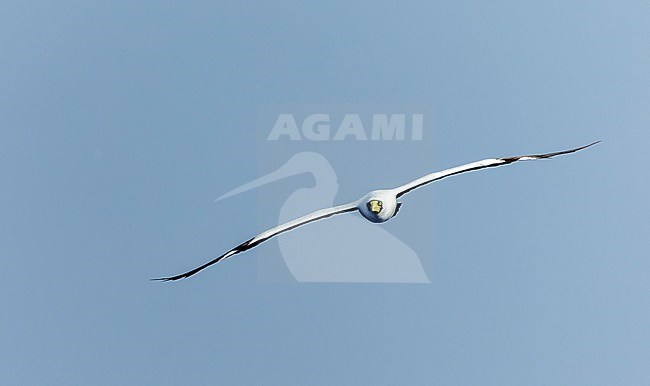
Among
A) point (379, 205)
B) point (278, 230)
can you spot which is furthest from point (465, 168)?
point (278, 230)

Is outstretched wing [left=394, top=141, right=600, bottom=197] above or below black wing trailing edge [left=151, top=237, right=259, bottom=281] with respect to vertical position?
above

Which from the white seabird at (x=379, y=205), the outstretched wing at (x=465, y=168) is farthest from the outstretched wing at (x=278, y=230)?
the outstretched wing at (x=465, y=168)

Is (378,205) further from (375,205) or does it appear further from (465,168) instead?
(465,168)

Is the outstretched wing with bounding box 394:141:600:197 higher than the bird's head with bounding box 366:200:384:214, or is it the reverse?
the outstretched wing with bounding box 394:141:600:197

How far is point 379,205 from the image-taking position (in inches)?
635

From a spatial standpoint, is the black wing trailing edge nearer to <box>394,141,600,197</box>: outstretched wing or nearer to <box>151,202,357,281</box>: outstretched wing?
<box>151,202,357,281</box>: outstretched wing

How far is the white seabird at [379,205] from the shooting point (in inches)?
637

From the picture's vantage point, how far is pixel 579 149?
16.5m

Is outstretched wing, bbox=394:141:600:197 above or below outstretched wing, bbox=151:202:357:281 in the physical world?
above

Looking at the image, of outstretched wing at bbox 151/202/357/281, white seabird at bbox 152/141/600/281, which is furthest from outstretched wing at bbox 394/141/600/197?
outstretched wing at bbox 151/202/357/281

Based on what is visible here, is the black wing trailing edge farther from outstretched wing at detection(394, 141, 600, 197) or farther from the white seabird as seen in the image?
outstretched wing at detection(394, 141, 600, 197)

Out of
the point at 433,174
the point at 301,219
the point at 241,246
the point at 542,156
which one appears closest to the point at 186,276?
the point at 241,246

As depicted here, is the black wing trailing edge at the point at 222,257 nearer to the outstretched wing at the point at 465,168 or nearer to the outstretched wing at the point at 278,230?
the outstretched wing at the point at 278,230

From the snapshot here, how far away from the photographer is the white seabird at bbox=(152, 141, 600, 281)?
53.1ft
